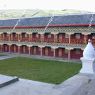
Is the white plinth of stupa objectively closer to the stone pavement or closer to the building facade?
the stone pavement

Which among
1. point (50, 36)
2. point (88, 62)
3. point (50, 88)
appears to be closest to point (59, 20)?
point (50, 36)

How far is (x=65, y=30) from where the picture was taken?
117 feet

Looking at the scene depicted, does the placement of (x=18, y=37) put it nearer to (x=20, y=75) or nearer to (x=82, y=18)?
(x=82, y=18)

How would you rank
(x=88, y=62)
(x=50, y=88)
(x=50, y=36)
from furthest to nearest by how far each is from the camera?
(x=50, y=36), (x=88, y=62), (x=50, y=88)

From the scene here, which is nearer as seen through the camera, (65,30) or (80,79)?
(80,79)

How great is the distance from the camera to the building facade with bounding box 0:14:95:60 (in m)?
34.8

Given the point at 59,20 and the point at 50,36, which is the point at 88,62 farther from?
the point at 59,20

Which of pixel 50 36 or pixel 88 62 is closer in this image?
pixel 88 62

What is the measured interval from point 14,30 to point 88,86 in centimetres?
2775

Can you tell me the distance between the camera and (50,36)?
3859 centimetres

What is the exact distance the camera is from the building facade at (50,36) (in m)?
34.8

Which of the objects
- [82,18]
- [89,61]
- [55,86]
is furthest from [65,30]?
[55,86]

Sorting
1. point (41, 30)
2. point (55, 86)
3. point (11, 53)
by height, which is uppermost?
point (41, 30)

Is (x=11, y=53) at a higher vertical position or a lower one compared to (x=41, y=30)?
lower
